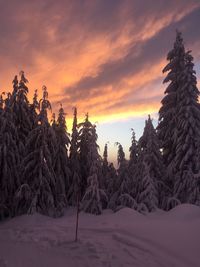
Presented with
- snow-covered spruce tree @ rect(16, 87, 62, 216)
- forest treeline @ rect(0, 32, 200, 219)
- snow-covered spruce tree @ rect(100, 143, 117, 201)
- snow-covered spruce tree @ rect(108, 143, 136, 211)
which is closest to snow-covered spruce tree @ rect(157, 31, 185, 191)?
forest treeline @ rect(0, 32, 200, 219)

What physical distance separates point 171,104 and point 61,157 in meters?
12.4

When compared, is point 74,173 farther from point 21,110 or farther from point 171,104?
point 171,104

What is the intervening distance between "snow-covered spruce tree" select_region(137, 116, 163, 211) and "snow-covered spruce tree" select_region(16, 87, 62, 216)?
24.3ft

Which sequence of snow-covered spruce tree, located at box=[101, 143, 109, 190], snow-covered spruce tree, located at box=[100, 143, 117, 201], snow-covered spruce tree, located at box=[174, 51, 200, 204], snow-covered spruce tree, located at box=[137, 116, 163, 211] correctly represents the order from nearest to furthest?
snow-covered spruce tree, located at box=[174, 51, 200, 204]
snow-covered spruce tree, located at box=[137, 116, 163, 211]
snow-covered spruce tree, located at box=[100, 143, 117, 201]
snow-covered spruce tree, located at box=[101, 143, 109, 190]

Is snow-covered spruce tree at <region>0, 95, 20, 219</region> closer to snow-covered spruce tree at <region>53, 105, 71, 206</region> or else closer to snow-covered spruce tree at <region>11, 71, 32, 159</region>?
snow-covered spruce tree at <region>11, 71, 32, 159</region>

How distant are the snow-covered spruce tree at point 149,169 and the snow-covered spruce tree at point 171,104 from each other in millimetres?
1030

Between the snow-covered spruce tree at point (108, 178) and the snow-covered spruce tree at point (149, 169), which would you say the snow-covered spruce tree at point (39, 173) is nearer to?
the snow-covered spruce tree at point (108, 178)

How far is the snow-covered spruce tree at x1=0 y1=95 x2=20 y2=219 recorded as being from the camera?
23.0 meters

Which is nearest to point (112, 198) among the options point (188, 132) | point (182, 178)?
point (182, 178)

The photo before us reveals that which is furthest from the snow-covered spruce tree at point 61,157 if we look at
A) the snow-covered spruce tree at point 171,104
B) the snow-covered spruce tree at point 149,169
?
the snow-covered spruce tree at point 171,104

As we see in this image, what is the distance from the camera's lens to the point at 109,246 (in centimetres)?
944

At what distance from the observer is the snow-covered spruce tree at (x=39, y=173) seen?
22755 millimetres

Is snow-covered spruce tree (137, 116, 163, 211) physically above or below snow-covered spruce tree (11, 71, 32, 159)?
below

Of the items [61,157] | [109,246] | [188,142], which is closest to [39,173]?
[61,157]
